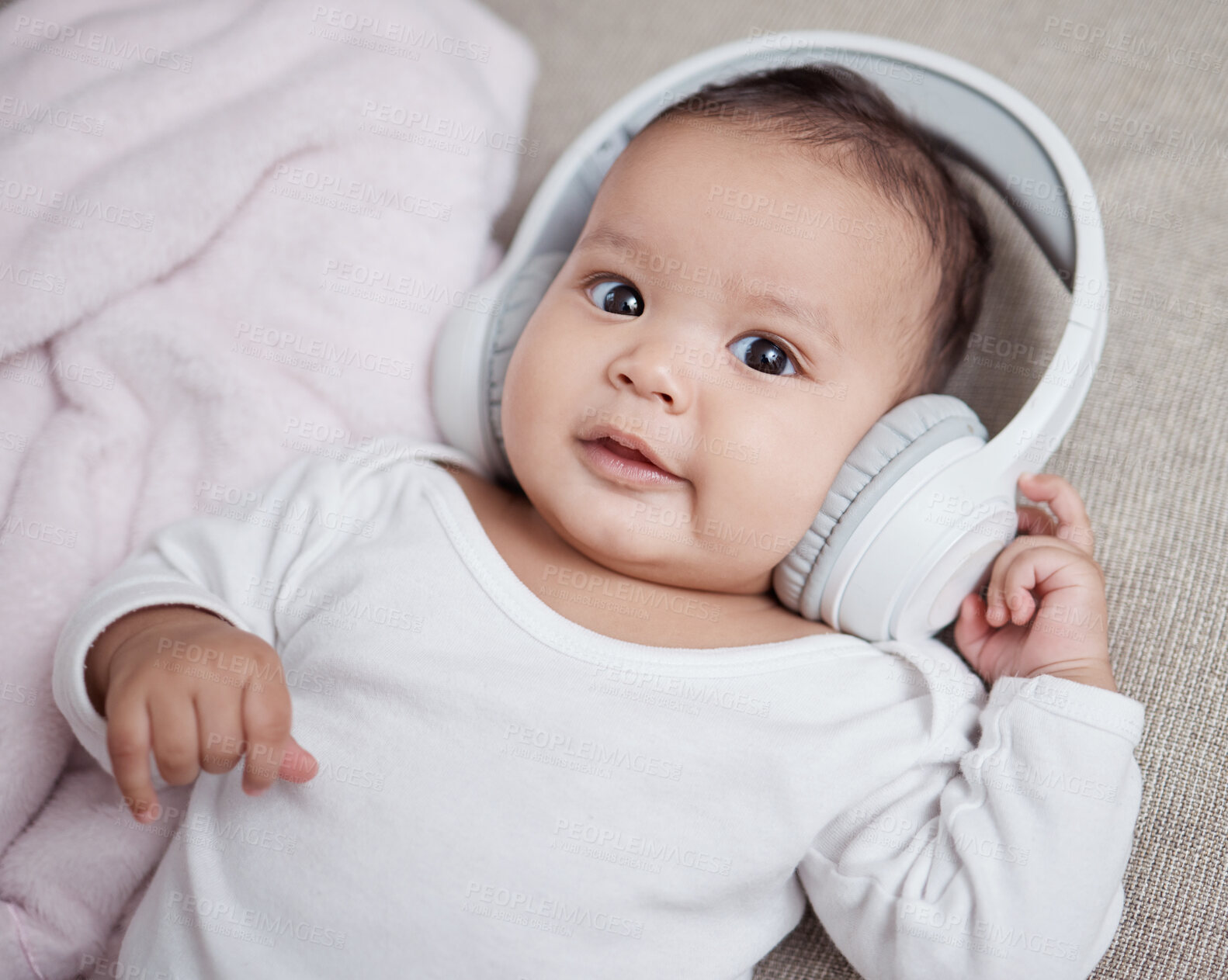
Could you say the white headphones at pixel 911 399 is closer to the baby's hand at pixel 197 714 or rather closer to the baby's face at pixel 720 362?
the baby's face at pixel 720 362

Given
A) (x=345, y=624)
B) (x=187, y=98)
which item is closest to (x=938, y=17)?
(x=187, y=98)

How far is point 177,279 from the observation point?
1.41 meters

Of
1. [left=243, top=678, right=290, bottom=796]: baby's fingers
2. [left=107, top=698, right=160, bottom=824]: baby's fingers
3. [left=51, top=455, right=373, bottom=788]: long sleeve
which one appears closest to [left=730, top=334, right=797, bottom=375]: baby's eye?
[left=51, top=455, right=373, bottom=788]: long sleeve

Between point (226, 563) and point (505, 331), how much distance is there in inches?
17.0

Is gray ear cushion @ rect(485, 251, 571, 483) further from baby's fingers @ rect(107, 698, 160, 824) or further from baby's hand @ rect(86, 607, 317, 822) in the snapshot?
baby's fingers @ rect(107, 698, 160, 824)

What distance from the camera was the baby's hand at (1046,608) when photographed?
112cm

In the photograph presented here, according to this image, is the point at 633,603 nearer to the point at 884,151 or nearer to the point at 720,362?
the point at 720,362

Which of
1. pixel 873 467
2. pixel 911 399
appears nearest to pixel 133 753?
pixel 873 467

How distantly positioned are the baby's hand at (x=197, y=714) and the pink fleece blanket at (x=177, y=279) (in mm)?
283

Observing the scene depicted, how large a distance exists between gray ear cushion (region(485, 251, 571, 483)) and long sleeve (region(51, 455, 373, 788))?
18 cm

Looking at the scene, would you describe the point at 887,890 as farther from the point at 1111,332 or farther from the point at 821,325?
the point at 1111,332

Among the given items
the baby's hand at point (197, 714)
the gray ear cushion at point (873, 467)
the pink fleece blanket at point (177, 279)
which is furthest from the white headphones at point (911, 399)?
the baby's hand at point (197, 714)

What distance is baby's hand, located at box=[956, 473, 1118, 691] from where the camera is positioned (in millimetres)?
1124

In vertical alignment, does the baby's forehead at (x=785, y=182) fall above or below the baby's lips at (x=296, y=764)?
above
